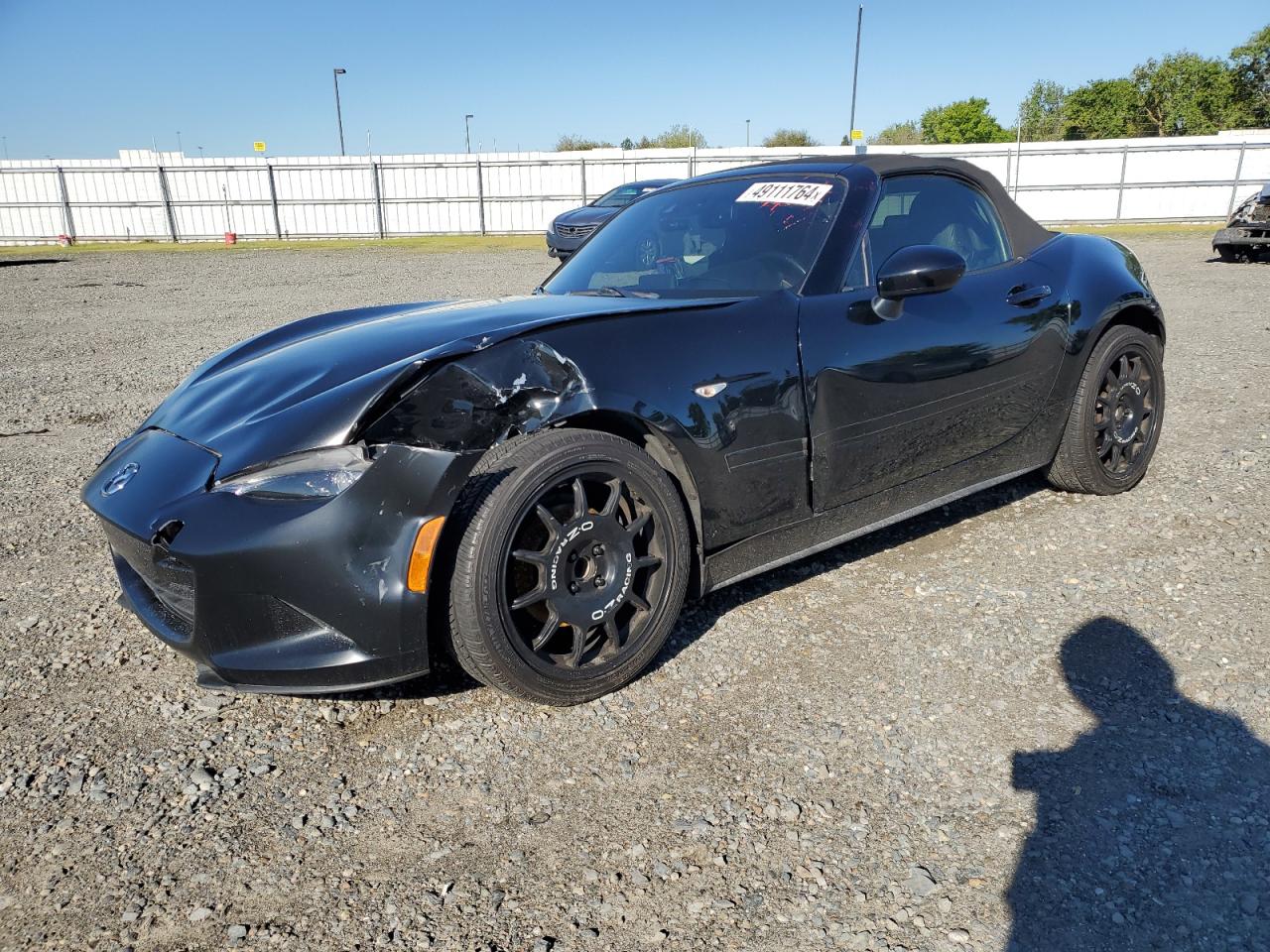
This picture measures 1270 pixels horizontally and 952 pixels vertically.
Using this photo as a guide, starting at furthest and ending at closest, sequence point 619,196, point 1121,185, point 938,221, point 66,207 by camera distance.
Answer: point 66,207 < point 1121,185 < point 619,196 < point 938,221

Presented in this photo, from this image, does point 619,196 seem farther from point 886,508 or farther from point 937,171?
point 886,508

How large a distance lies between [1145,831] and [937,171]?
8.38ft

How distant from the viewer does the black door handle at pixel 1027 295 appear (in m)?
3.56

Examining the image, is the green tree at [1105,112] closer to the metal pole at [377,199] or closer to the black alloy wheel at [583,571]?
the metal pole at [377,199]

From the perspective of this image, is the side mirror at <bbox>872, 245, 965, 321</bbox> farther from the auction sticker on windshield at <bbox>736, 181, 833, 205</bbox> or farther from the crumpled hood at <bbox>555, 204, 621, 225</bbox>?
the crumpled hood at <bbox>555, 204, 621, 225</bbox>

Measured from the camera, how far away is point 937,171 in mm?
3643

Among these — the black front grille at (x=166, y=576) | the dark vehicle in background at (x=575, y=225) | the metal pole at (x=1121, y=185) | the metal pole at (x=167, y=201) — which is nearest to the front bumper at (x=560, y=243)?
the dark vehicle in background at (x=575, y=225)

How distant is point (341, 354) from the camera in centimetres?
276

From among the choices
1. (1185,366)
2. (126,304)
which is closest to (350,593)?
(1185,366)

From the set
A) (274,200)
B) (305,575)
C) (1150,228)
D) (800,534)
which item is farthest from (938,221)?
(274,200)

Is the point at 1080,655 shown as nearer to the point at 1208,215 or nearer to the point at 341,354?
the point at 341,354

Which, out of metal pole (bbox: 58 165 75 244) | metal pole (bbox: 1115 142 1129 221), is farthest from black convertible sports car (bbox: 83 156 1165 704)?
metal pole (bbox: 58 165 75 244)

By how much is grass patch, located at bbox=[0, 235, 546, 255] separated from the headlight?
64.3 feet

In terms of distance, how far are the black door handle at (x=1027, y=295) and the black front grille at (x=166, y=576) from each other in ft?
9.77
